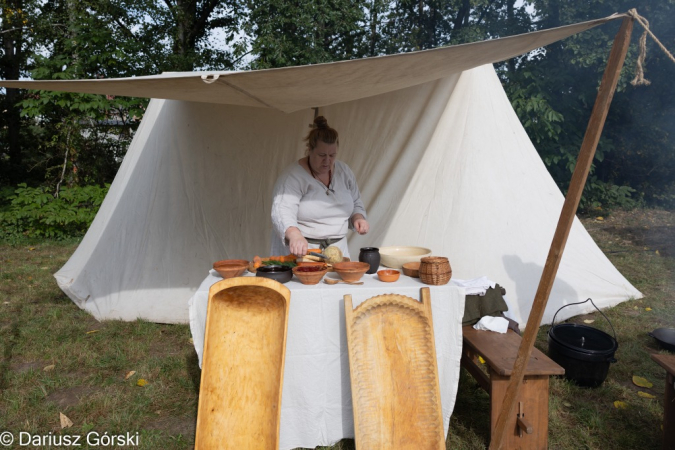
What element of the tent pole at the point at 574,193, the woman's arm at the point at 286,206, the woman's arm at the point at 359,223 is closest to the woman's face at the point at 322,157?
the woman's arm at the point at 286,206

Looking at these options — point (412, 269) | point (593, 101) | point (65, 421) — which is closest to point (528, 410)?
point (412, 269)

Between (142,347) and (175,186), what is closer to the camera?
(142,347)

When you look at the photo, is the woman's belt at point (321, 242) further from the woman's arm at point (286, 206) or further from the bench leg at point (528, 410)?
the bench leg at point (528, 410)

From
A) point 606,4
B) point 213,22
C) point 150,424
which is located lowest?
point 150,424

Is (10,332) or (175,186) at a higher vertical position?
(175,186)

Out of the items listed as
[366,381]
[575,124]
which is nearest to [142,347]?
[366,381]

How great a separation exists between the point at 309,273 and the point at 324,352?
1.03 feet

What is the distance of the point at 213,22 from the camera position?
9.84 m

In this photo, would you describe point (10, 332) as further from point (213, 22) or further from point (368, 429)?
point (213, 22)

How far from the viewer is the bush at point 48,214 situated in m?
6.00

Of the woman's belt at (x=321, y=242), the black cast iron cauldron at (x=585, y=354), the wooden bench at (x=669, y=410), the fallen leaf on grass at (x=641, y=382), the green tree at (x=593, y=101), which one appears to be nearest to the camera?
the wooden bench at (x=669, y=410)

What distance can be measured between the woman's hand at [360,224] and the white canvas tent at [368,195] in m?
0.85

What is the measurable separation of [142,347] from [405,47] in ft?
25.5

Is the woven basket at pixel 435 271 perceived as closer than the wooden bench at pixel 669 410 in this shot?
No
